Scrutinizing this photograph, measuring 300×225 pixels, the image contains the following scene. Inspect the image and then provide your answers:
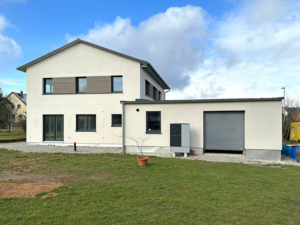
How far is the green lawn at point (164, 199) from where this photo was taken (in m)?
4.02

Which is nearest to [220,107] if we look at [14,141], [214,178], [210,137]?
[210,137]

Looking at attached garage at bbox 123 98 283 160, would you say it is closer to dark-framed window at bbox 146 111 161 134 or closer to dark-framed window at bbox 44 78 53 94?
dark-framed window at bbox 146 111 161 134

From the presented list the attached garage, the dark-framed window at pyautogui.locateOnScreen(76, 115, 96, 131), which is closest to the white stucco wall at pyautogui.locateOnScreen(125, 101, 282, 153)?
the attached garage

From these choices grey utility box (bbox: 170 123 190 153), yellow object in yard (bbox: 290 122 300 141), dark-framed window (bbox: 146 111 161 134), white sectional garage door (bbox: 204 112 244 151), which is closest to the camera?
grey utility box (bbox: 170 123 190 153)

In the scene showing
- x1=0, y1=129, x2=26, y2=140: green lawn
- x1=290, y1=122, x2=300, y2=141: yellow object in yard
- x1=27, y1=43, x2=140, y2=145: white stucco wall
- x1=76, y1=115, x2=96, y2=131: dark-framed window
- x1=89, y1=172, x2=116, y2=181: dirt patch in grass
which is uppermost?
x1=27, y1=43, x2=140, y2=145: white stucco wall

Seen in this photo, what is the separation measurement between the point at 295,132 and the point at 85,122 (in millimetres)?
19512

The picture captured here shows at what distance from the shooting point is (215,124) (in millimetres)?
12156

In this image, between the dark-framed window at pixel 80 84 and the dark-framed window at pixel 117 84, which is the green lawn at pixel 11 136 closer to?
the dark-framed window at pixel 80 84

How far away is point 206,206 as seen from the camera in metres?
4.62

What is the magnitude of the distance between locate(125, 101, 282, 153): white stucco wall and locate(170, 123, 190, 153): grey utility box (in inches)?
29.1

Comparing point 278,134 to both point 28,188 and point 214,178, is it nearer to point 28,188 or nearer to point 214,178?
point 214,178

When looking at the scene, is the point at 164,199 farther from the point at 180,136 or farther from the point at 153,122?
the point at 153,122

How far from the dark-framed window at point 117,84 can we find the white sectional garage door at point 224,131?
695cm

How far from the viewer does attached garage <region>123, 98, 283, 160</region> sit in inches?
437
